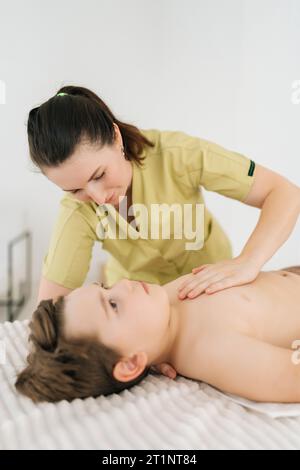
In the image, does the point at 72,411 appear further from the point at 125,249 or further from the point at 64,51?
the point at 64,51

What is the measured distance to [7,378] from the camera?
3.98ft

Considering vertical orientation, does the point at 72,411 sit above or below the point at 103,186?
below

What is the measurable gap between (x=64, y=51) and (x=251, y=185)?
5.47ft

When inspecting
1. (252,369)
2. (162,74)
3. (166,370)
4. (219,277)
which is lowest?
(166,370)

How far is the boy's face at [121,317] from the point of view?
1.15 metres

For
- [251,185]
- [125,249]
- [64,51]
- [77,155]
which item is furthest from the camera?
[64,51]

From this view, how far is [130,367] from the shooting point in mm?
1152

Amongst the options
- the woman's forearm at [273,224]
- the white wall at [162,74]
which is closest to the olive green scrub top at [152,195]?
the woman's forearm at [273,224]

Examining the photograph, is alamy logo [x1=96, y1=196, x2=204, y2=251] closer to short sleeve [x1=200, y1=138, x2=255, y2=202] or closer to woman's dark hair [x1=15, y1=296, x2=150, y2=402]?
short sleeve [x1=200, y1=138, x2=255, y2=202]

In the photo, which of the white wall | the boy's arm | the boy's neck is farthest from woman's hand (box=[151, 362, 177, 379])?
the white wall

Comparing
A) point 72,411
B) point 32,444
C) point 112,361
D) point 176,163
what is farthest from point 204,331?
point 176,163

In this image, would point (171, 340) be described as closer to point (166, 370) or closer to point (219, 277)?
point (166, 370)

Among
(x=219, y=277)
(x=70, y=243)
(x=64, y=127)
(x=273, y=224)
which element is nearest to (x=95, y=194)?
(x=64, y=127)

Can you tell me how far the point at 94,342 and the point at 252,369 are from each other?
365mm
